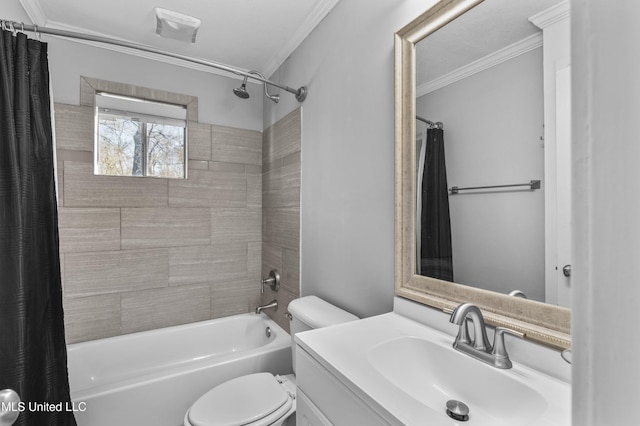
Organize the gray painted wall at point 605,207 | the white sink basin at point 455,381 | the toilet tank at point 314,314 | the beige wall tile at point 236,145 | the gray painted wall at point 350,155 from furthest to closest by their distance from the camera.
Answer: the beige wall tile at point 236,145 → the toilet tank at point 314,314 → the gray painted wall at point 350,155 → the white sink basin at point 455,381 → the gray painted wall at point 605,207

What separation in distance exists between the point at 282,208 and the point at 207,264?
0.77m

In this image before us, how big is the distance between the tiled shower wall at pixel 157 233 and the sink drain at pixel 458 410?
2033 mm

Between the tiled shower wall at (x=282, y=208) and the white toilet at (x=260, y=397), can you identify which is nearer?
Result: the white toilet at (x=260, y=397)

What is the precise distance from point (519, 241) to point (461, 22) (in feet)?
2.48

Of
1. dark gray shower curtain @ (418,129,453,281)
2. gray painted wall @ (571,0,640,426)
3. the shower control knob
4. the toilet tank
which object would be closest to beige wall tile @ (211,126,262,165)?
the shower control knob

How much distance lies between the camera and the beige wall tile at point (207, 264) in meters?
2.37

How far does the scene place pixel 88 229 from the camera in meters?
2.09

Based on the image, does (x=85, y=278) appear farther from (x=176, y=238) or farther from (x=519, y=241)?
(x=519, y=241)

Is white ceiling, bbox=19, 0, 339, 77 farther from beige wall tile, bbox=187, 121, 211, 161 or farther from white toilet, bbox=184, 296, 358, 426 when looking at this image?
white toilet, bbox=184, 296, 358, 426

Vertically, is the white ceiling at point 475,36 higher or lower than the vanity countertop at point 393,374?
higher

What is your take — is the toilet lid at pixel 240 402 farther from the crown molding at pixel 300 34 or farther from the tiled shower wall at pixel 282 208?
the crown molding at pixel 300 34

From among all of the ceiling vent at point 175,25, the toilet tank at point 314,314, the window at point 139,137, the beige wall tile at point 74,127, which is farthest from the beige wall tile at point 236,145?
the toilet tank at point 314,314

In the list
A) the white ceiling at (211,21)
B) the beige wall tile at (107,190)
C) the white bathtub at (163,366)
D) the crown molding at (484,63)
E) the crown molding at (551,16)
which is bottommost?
the white bathtub at (163,366)

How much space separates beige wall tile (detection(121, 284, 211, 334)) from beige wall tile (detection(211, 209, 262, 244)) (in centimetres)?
42
